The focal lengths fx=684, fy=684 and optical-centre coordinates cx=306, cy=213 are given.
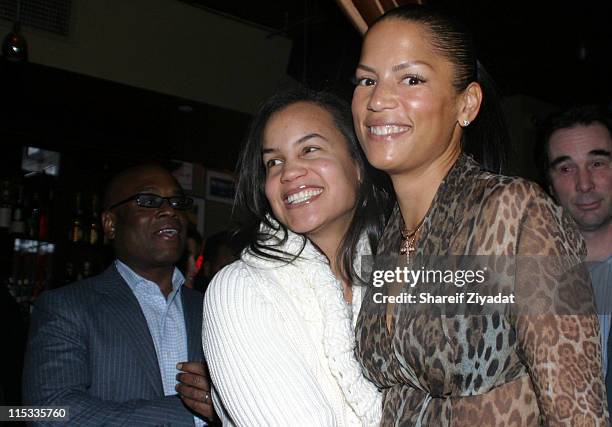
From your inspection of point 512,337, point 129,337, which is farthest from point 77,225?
point 512,337

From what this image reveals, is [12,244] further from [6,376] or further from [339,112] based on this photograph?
[339,112]

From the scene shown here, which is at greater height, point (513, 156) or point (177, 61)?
point (177, 61)

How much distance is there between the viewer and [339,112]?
6.21 feet

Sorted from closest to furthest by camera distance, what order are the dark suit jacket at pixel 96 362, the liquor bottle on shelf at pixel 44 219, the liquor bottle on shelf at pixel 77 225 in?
the dark suit jacket at pixel 96 362, the liquor bottle on shelf at pixel 44 219, the liquor bottle on shelf at pixel 77 225

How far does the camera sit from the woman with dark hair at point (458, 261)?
43.9 inches

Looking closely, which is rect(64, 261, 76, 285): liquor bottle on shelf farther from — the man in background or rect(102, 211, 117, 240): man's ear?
the man in background

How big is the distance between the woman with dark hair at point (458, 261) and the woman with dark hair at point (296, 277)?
99mm

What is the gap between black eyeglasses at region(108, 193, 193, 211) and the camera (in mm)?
2836

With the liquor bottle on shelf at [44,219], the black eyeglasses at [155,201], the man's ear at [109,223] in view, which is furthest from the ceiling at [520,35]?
the liquor bottle on shelf at [44,219]

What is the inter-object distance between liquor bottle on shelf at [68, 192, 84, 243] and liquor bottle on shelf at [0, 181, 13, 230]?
1.49 ft

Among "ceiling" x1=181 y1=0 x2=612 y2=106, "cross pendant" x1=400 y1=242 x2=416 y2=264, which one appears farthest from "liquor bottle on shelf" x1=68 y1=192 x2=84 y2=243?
"cross pendant" x1=400 y1=242 x2=416 y2=264

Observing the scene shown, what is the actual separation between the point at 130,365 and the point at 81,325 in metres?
0.21

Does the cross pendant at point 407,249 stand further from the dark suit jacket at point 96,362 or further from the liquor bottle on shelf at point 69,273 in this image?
the liquor bottle on shelf at point 69,273

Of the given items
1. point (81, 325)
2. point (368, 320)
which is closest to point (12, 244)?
point (81, 325)
